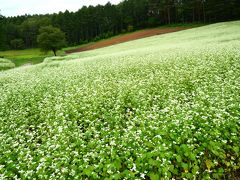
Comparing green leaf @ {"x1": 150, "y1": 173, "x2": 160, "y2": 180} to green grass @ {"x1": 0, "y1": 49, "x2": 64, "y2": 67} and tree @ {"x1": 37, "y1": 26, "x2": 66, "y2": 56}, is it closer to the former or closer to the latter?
green grass @ {"x1": 0, "y1": 49, "x2": 64, "y2": 67}

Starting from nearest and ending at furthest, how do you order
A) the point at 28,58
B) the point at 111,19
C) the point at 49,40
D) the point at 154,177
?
the point at 154,177 < the point at 49,40 < the point at 28,58 < the point at 111,19

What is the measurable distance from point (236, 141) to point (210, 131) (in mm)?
765

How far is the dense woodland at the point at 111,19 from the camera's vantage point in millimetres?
81938

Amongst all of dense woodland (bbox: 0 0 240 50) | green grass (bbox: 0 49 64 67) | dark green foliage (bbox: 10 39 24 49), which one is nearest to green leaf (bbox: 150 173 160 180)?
green grass (bbox: 0 49 64 67)

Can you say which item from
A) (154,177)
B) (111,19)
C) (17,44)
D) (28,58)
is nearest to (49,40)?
(28,58)

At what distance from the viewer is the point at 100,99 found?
10.4m

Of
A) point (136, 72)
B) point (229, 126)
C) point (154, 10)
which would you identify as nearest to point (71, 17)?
point (154, 10)

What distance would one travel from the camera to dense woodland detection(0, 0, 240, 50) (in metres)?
81.9

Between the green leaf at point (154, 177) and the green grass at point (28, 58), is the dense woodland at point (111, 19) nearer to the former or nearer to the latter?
the green grass at point (28, 58)

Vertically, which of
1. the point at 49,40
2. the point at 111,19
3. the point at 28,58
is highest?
the point at 111,19

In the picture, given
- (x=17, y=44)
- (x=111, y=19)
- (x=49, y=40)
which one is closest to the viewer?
(x=49, y=40)

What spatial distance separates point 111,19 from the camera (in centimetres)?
10081

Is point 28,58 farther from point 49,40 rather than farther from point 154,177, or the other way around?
point 154,177

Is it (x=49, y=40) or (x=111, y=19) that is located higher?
(x=111, y=19)
